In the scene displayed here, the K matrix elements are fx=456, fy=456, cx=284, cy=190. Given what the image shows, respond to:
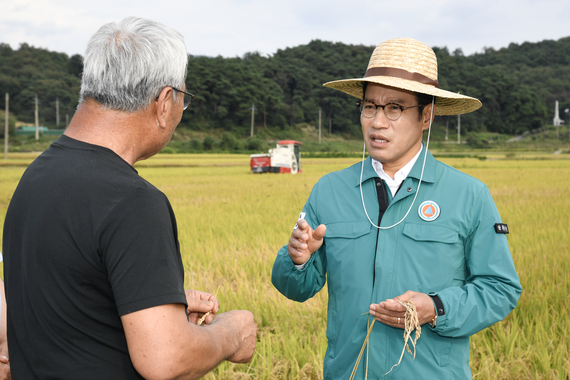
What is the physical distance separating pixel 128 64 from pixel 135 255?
561 millimetres

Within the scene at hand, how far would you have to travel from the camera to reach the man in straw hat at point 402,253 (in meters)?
1.73

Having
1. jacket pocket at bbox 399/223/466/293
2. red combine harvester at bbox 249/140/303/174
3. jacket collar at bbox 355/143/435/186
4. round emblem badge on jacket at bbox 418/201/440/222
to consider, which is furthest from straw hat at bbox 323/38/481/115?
red combine harvester at bbox 249/140/303/174

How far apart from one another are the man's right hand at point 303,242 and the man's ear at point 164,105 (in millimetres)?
643

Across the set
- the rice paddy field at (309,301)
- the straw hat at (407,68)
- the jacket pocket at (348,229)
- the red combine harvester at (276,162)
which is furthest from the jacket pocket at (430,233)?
the red combine harvester at (276,162)

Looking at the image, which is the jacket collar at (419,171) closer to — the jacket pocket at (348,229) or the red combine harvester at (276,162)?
the jacket pocket at (348,229)

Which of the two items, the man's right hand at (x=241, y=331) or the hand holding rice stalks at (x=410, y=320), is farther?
the hand holding rice stalks at (x=410, y=320)

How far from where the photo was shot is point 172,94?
4.72 feet

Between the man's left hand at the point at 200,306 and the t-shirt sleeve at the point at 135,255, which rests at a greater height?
the t-shirt sleeve at the point at 135,255

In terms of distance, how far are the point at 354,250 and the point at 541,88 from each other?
132 meters

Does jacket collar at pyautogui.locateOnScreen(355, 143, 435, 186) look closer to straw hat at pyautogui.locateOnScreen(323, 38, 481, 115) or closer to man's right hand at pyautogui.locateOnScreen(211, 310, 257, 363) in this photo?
straw hat at pyautogui.locateOnScreen(323, 38, 481, 115)

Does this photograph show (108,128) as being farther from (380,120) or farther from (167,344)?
(380,120)

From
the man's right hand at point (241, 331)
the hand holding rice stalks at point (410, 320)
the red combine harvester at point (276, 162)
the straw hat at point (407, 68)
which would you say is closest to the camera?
the man's right hand at point (241, 331)

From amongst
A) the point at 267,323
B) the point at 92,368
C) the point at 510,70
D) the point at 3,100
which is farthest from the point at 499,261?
the point at 510,70

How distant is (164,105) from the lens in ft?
4.67
